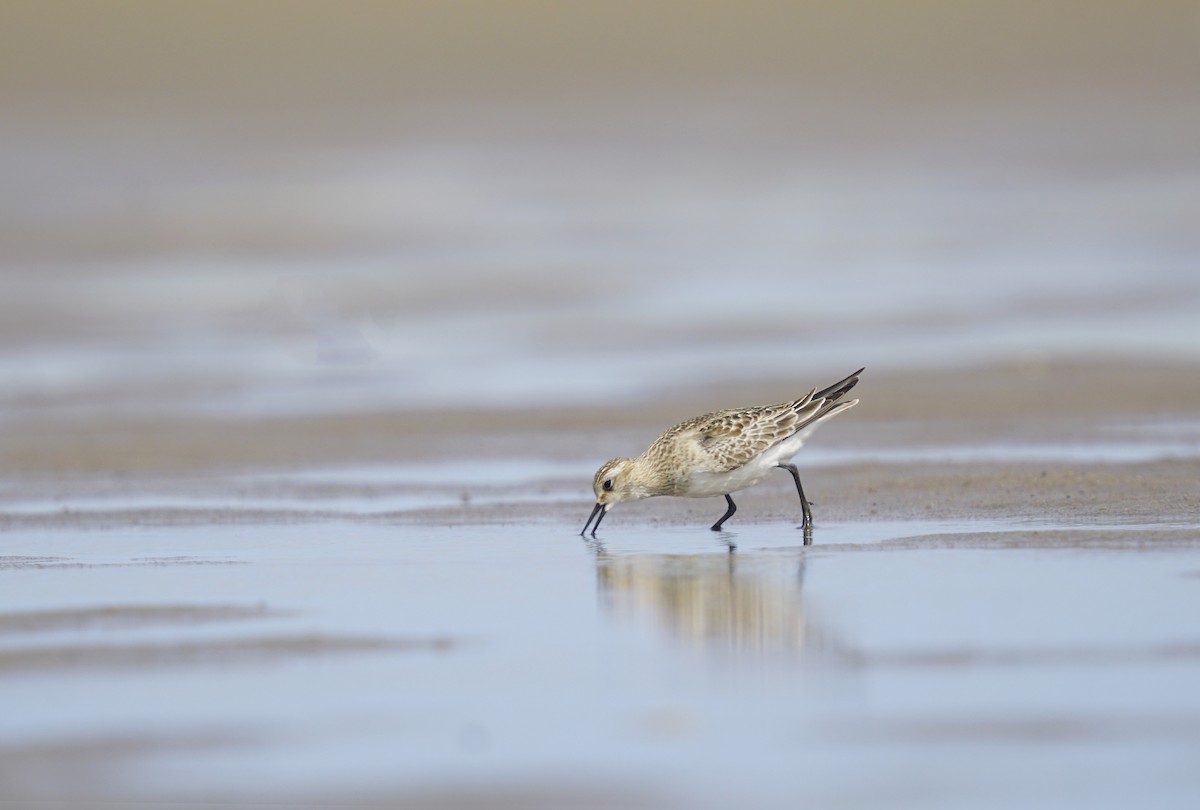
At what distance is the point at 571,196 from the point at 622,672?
835 inches

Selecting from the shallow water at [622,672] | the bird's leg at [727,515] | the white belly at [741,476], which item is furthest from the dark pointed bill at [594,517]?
the bird's leg at [727,515]

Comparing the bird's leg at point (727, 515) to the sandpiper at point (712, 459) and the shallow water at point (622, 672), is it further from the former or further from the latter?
the shallow water at point (622, 672)

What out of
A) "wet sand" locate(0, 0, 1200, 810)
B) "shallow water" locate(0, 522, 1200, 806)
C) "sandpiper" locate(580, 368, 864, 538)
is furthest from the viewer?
"sandpiper" locate(580, 368, 864, 538)

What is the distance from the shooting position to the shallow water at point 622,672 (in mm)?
6473

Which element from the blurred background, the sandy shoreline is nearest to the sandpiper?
the sandy shoreline

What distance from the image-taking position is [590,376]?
1689 centimetres

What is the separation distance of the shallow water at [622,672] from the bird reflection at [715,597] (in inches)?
0.9

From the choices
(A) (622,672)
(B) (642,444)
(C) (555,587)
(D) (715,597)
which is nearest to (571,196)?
(B) (642,444)

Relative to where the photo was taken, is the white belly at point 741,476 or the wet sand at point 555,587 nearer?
the wet sand at point 555,587

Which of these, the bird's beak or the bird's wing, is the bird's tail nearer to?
the bird's wing

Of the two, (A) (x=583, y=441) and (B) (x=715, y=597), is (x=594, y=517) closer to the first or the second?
(B) (x=715, y=597)

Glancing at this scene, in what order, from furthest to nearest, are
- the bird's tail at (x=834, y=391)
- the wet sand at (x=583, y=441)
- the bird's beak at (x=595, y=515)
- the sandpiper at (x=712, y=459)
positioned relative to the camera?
the bird's tail at (x=834, y=391) < the sandpiper at (x=712, y=459) < the bird's beak at (x=595, y=515) < the wet sand at (x=583, y=441)

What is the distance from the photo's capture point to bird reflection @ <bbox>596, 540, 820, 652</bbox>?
822cm

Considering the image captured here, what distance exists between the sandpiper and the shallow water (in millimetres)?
598
